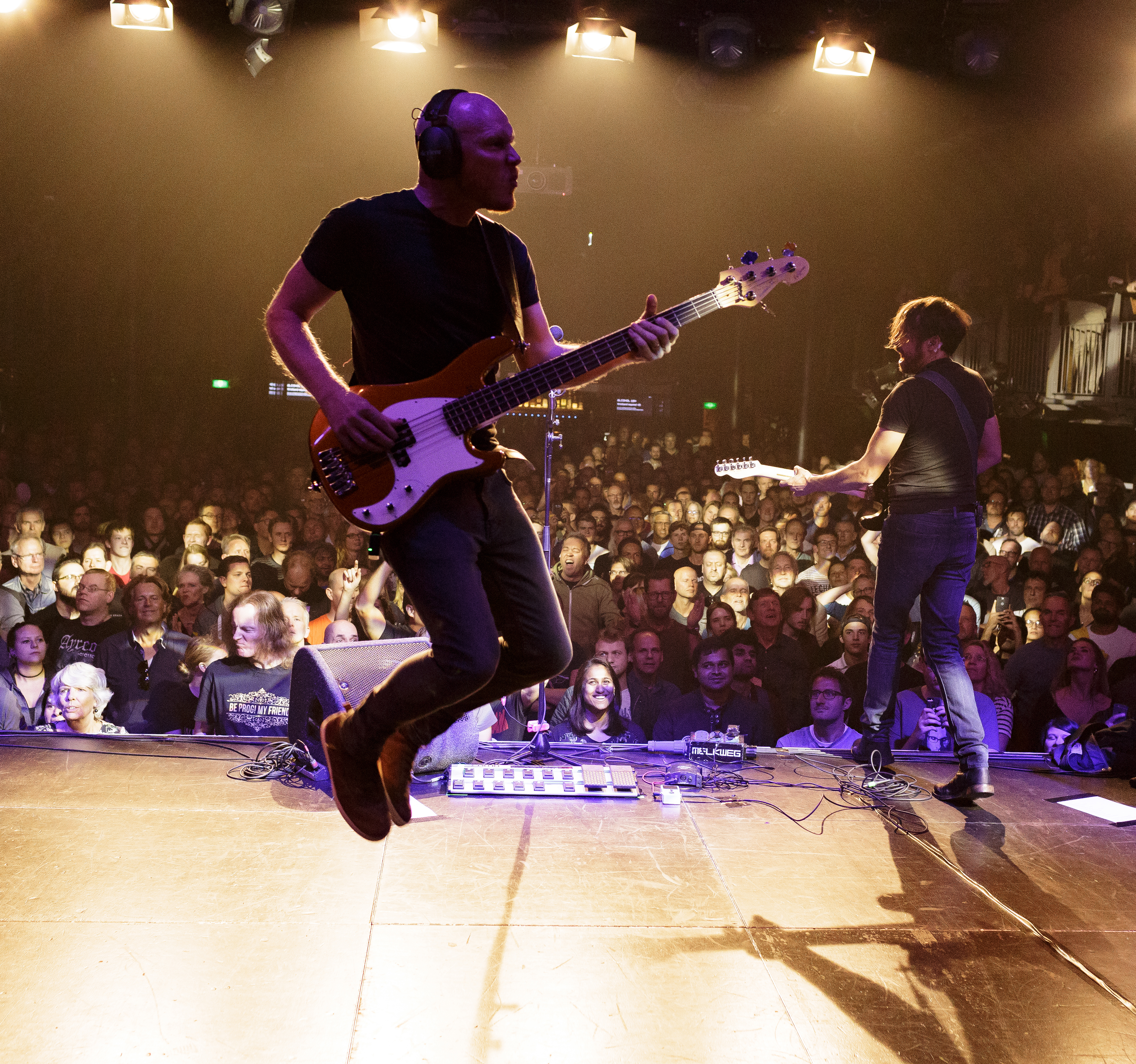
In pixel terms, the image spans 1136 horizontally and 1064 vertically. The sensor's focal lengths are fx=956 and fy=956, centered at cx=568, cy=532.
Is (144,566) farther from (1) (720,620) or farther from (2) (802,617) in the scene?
(2) (802,617)

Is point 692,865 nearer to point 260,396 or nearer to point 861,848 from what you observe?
point 861,848

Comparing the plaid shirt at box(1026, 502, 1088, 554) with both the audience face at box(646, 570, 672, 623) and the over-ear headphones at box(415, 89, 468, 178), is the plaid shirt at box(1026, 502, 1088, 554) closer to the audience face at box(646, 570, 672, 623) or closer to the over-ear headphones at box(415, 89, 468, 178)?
the audience face at box(646, 570, 672, 623)

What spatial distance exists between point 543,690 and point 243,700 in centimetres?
155

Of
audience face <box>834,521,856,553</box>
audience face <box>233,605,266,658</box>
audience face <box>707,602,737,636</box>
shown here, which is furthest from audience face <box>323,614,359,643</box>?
audience face <box>834,521,856,553</box>

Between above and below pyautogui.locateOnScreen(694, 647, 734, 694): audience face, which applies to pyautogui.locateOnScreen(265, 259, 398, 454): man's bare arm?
above

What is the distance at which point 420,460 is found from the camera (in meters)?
1.97

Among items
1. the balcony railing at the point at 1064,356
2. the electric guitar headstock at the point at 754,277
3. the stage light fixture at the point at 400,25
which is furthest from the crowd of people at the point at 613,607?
the stage light fixture at the point at 400,25

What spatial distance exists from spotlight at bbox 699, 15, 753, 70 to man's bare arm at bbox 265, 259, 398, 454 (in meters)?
4.79

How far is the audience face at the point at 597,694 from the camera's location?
4.87 metres

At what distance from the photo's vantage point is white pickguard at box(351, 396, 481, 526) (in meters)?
1.96

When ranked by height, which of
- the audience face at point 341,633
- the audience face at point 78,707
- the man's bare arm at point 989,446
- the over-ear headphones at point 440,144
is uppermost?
the over-ear headphones at point 440,144

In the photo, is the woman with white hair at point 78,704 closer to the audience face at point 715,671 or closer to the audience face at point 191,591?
the audience face at point 191,591

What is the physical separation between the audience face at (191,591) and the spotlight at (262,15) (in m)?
3.35

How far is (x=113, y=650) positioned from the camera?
4895 mm
